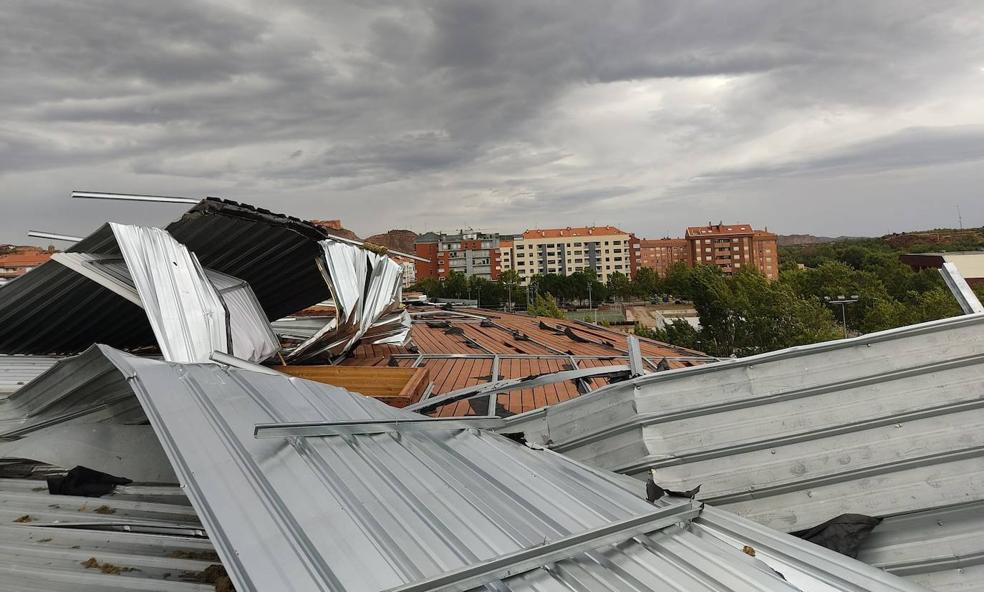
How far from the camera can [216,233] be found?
18.9 ft

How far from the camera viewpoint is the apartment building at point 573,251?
98.4 meters

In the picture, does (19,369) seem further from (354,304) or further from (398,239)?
(398,239)

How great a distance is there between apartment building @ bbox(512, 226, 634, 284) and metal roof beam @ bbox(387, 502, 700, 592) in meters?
95.6

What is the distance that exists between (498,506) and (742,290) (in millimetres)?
30312

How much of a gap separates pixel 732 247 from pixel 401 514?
110836 millimetres

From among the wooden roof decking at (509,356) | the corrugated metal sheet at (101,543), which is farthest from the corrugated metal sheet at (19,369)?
the wooden roof decking at (509,356)

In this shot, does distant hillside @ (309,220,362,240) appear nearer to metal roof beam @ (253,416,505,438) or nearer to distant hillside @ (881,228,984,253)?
metal roof beam @ (253,416,505,438)

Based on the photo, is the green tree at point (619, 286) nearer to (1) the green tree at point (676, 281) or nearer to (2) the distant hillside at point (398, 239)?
(1) the green tree at point (676, 281)

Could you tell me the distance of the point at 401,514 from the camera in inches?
80.0

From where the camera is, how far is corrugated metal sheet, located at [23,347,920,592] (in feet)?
5.61

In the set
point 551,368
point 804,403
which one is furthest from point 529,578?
point 551,368

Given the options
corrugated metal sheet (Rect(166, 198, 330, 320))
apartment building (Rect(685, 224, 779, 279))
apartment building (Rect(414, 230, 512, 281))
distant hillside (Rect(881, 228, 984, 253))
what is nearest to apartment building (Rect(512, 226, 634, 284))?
apartment building (Rect(414, 230, 512, 281))

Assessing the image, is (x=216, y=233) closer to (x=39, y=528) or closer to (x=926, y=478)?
(x=39, y=528)

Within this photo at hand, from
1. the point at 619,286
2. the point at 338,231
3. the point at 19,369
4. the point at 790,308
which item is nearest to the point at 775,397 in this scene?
the point at 19,369
